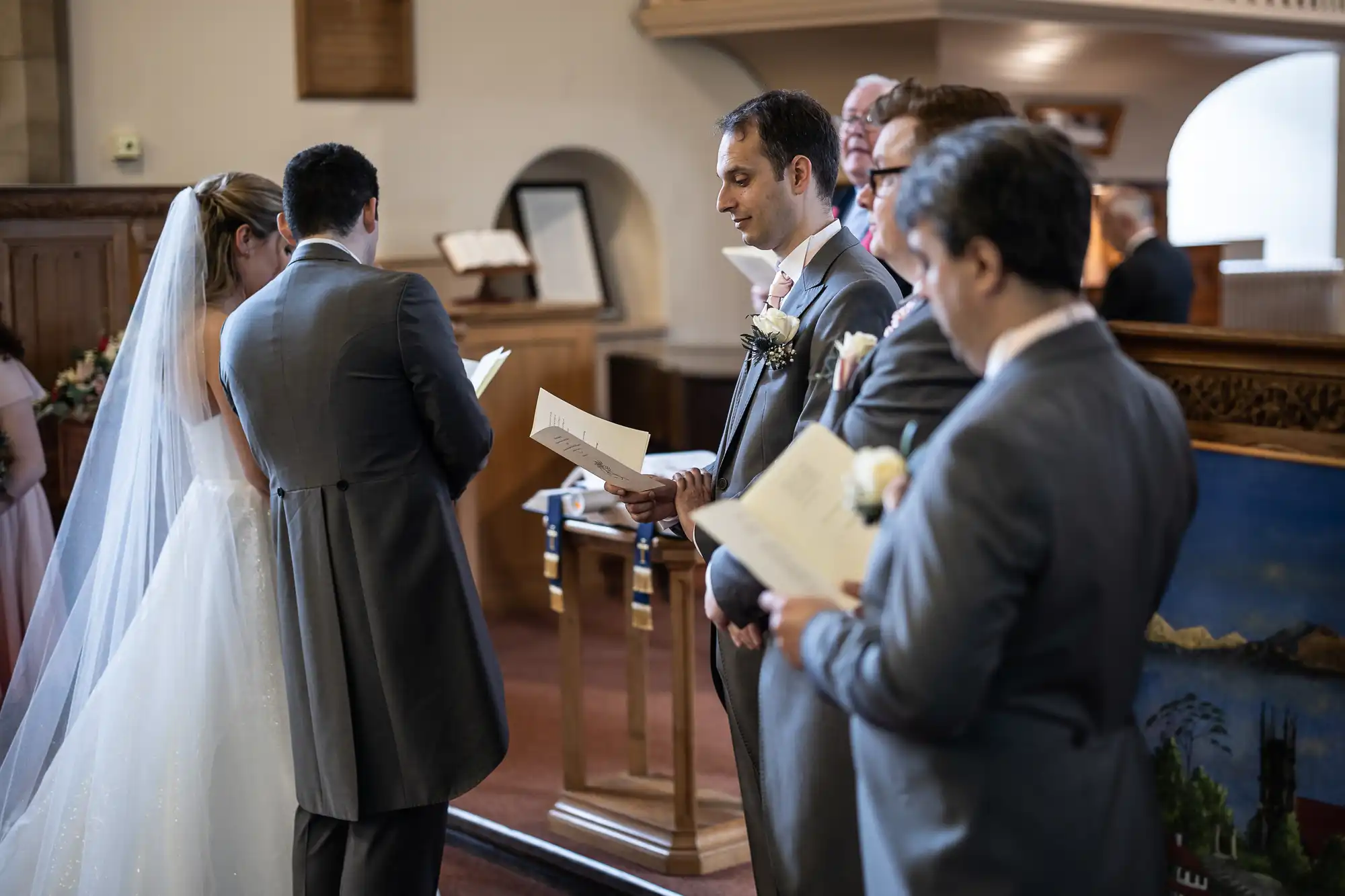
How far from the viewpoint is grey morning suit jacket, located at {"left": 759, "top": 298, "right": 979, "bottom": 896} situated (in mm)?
1834

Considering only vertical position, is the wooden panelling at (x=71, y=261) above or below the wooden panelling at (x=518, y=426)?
above

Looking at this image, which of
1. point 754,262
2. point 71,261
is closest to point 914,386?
point 754,262

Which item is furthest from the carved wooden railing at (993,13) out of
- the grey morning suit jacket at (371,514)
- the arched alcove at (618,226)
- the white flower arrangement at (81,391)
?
the grey morning suit jacket at (371,514)

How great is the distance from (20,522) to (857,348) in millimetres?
2721

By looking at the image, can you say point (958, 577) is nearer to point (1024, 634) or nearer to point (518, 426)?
point (1024, 634)

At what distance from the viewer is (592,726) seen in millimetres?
4707

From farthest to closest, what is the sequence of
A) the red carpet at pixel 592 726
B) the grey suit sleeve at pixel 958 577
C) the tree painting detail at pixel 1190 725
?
the red carpet at pixel 592 726 < the tree painting detail at pixel 1190 725 < the grey suit sleeve at pixel 958 577

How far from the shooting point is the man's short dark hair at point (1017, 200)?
1.41 meters

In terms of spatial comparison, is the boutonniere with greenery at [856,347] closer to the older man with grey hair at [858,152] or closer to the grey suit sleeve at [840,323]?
the grey suit sleeve at [840,323]

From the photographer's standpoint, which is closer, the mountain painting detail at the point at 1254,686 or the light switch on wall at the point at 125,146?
the mountain painting detail at the point at 1254,686

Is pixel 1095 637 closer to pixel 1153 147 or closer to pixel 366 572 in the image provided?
pixel 366 572

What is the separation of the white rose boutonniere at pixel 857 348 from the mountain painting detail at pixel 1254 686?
0.74 m

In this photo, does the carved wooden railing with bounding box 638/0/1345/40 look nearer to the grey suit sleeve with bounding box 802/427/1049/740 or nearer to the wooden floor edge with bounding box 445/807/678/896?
the wooden floor edge with bounding box 445/807/678/896

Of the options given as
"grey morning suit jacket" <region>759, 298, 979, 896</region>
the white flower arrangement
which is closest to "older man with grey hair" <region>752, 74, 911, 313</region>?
"grey morning suit jacket" <region>759, 298, 979, 896</region>
